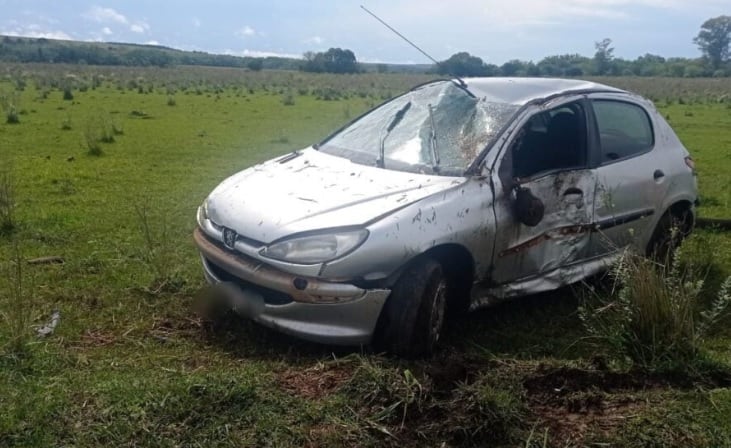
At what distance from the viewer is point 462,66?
6.25 metres

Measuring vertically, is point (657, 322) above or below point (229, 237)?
below

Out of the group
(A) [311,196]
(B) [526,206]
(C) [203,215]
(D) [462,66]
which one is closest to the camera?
(A) [311,196]

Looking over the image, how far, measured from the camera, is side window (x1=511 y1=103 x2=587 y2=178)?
4848 millimetres

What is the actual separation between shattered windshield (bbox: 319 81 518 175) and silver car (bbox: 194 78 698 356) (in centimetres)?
1

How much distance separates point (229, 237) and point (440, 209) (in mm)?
1246

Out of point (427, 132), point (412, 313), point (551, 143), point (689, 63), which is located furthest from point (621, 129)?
point (689, 63)

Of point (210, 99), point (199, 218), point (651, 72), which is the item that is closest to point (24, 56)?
point (210, 99)

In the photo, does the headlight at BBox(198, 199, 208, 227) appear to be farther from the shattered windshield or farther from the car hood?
the shattered windshield

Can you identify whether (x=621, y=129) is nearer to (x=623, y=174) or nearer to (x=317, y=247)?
(x=623, y=174)

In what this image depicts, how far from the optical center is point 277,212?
13.5 ft

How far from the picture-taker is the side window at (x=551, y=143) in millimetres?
4848

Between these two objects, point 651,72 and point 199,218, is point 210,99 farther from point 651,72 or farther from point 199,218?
point 651,72

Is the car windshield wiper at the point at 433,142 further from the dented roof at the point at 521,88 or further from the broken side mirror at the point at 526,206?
the broken side mirror at the point at 526,206

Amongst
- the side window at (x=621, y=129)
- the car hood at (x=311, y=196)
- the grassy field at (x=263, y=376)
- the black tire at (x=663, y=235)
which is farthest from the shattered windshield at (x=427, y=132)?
the black tire at (x=663, y=235)
